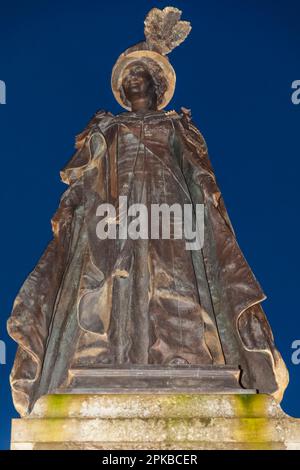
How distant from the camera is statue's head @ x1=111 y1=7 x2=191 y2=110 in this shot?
9.70 meters

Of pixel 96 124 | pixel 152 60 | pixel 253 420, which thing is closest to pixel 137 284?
pixel 253 420

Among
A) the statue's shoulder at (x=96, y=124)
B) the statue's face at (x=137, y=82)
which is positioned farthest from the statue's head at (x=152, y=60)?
the statue's shoulder at (x=96, y=124)

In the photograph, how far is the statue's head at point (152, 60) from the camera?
9.70 meters

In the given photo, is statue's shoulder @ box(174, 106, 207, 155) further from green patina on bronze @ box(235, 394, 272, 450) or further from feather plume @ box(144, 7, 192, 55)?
green patina on bronze @ box(235, 394, 272, 450)

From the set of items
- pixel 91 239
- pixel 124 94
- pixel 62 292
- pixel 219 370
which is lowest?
pixel 219 370

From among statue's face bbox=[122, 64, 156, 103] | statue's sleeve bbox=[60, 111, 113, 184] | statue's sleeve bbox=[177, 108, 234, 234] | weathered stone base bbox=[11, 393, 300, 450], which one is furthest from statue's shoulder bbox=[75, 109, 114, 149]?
weathered stone base bbox=[11, 393, 300, 450]

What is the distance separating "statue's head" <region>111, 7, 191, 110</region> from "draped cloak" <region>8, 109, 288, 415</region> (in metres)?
1.02

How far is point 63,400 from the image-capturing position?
20.9 ft

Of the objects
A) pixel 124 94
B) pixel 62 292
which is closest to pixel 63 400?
pixel 62 292

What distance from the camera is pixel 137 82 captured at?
9.69 metres

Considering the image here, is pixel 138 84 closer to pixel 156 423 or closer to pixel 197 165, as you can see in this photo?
pixel 197 165

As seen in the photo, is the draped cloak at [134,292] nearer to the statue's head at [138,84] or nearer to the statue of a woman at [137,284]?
the statue of a woman at [137,284]

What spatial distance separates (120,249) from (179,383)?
1.68m
